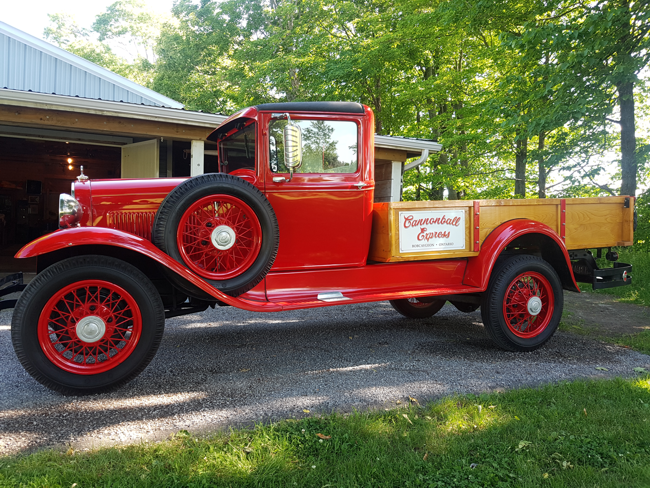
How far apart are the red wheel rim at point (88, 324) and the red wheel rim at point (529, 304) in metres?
3.20

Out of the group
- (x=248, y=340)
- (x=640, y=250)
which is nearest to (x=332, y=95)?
(x=640, y=250)

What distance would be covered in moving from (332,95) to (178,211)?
13.1 meters

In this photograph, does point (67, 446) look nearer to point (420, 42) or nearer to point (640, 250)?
point (640, 250)

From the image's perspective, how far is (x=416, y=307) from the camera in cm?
540

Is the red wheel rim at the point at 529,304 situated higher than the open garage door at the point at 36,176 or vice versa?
the open garage door at the point at 36,176

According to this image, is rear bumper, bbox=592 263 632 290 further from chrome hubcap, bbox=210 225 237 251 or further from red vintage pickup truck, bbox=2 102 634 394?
chrome hubcap, bbox=210 225 237 251

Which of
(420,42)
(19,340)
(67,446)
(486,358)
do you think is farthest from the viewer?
(420,42)

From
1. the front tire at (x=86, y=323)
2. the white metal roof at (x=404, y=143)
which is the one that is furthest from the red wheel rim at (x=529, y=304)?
the white metal roof at (x=404, y=143)

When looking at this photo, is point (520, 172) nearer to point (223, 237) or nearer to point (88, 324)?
point (223, 237)

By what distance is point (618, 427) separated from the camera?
254 cm

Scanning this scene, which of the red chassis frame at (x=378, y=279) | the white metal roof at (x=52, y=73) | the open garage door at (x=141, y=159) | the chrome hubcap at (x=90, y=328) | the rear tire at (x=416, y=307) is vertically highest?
the white metal roof at (x=52, y=73)

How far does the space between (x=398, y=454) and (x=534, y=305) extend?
100.0 inches

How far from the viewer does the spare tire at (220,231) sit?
10.2 feet

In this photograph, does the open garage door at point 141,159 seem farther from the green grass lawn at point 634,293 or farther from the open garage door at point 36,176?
the green grass lawn at point 634,293
